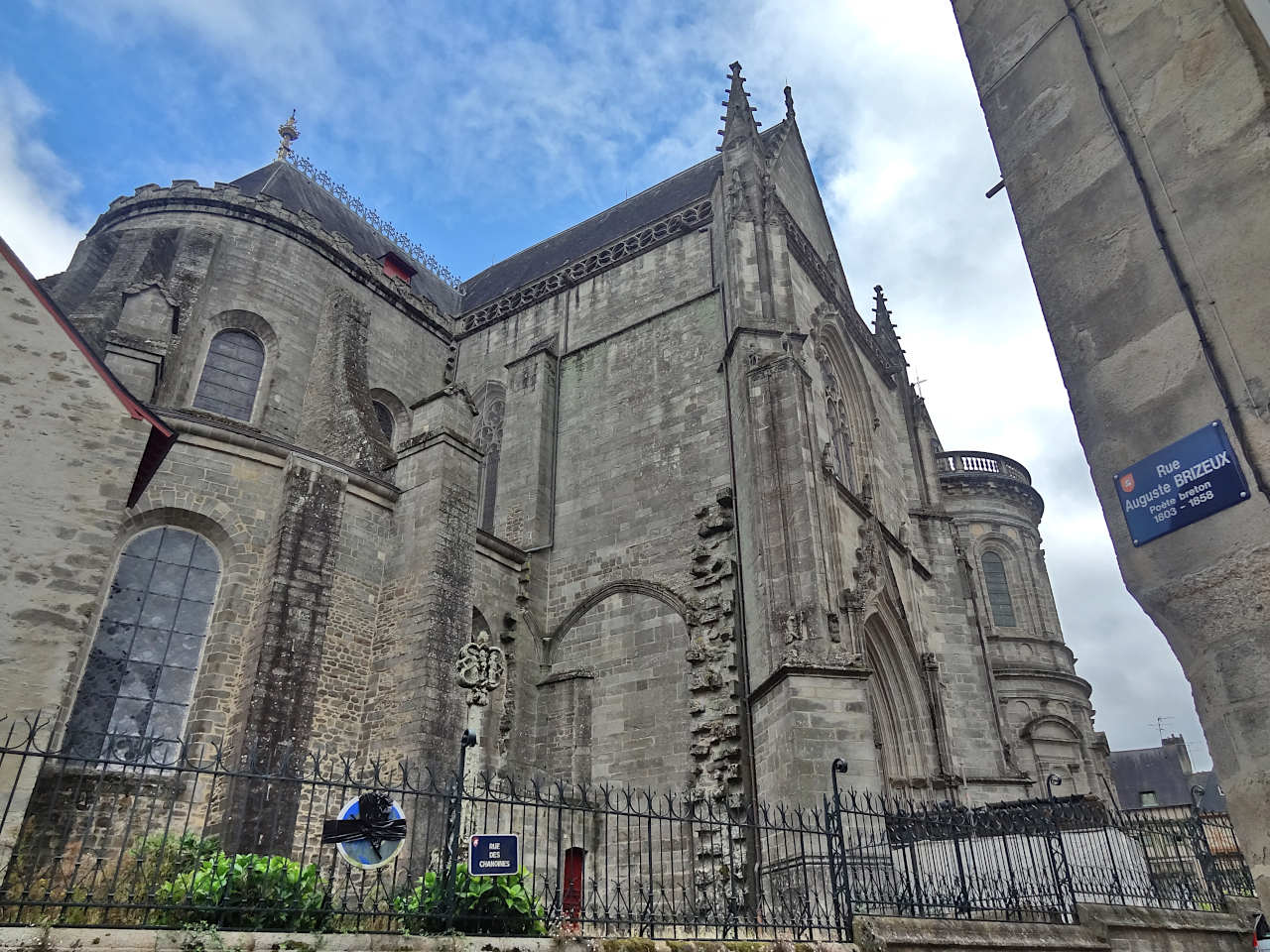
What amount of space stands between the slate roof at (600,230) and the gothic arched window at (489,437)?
2.95 metres

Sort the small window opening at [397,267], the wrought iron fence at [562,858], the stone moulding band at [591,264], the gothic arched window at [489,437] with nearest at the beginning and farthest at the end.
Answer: the wrought iron fence at [562,858] < the stone moulding band at [591,264] < the gothic arched window at [489,437] < the small window opening at [397,267]

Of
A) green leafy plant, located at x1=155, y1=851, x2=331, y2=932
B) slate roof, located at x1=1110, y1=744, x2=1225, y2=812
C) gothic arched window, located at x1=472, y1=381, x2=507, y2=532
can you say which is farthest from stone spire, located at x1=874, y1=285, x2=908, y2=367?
slate roof, located at x1=1110, y1=744, x2=1225, y2=812

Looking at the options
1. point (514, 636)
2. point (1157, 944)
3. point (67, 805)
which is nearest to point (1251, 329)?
point (1157, 944)

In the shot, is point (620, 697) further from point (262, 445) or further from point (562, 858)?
point (262, 445)

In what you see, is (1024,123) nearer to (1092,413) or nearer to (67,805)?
(1092,413)

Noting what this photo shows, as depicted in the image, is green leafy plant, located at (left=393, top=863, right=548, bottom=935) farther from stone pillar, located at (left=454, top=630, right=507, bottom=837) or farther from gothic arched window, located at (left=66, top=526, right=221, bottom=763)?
gothic arched window, located at (left=66, top=526, right=221, bottom=763)

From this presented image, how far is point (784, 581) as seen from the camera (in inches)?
437

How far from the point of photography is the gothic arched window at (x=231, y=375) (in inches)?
575

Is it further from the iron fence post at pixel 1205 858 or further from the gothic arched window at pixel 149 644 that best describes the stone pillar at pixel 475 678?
the iron fence post at pixel 1205 858

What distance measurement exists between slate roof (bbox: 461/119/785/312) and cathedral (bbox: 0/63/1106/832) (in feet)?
0.69

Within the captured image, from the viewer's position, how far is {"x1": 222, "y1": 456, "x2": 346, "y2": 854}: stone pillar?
9336mm

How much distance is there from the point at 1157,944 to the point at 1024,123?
7.40 m

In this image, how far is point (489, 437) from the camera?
707 inches

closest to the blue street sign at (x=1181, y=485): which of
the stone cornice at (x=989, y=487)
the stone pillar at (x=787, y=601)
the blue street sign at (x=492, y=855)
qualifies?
the blue street sign at (x=492, y=855)
